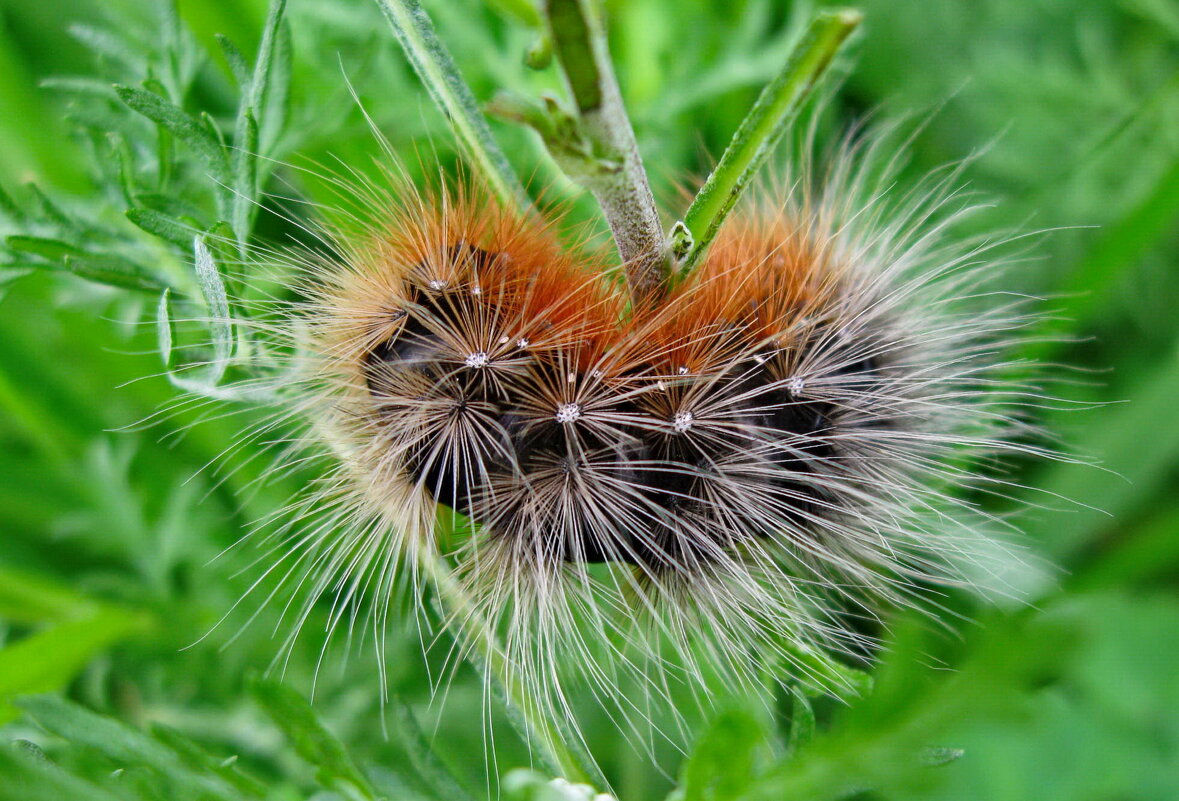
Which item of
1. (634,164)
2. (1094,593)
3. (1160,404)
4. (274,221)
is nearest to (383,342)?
(634,164)

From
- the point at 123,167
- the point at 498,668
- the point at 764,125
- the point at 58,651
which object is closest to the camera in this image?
the point at 764,125

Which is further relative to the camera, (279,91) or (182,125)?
(279,91)

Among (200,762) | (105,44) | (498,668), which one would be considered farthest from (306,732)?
(105,44)

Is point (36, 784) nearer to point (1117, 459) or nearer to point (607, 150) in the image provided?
point (607, 150)

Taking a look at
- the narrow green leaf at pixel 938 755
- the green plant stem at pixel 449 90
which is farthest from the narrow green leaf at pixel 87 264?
the narrow green leaf at pixel 938 755

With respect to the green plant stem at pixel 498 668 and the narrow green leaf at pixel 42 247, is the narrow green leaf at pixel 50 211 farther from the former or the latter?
the green plant stem at pixel 498 668

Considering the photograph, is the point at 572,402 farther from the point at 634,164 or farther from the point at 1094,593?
the point at 1094,593

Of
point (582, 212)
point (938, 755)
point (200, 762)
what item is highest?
point (582, 212)
